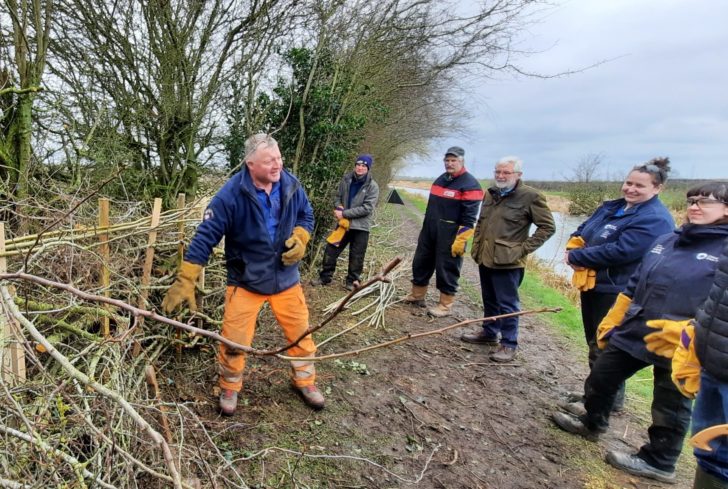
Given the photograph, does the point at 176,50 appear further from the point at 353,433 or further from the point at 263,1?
the point at 353,433

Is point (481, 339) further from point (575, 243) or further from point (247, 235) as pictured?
point (247, 235)

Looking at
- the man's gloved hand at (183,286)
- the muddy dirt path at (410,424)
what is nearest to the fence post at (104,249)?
the man's gloved hand at (183,286)

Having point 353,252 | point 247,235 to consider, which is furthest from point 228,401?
point 353,252

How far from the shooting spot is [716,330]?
1972 mm

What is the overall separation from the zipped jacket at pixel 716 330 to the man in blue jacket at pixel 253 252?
7.13ft

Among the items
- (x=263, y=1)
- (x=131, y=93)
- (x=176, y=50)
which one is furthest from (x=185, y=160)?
(x=263, y=1)

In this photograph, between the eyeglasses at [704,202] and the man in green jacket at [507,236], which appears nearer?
the eyeglasses at [704,202]

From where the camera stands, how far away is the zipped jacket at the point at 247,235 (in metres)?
2.73

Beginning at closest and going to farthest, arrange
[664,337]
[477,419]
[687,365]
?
[687,365] → [664,337] → [477,419]

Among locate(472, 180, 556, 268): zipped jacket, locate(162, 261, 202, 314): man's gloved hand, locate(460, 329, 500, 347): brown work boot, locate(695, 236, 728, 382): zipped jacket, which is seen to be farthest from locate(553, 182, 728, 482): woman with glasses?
locate(162, 261, 202, 314): man's gloved hand

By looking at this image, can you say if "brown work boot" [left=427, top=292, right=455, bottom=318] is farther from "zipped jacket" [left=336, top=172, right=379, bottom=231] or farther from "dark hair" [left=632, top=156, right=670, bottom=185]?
"dark hair" [left=632, top=156, right=670, bottom=185]

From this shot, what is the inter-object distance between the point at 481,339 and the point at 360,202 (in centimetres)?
237

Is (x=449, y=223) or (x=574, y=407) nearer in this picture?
(x=574, y=407)

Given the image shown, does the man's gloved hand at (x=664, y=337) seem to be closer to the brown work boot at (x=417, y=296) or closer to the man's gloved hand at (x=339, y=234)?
the brown work boot at (x=417, y=296)
